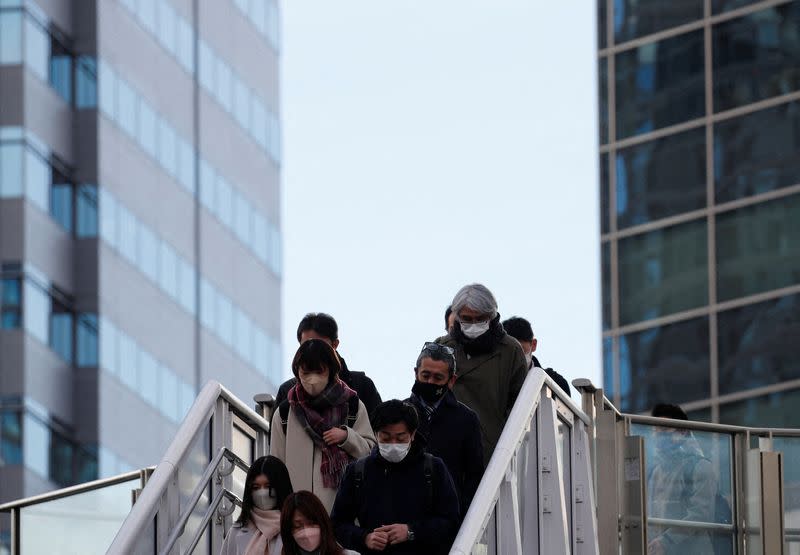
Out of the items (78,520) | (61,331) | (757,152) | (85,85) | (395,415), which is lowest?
(395,415)

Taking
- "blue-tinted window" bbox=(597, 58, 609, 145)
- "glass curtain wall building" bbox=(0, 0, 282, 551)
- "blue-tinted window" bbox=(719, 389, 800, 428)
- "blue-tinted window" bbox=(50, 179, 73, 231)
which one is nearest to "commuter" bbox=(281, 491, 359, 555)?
"blue-tinted window" bbox=(719, 389, 800, 428)

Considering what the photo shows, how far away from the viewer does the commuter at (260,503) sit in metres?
11.9

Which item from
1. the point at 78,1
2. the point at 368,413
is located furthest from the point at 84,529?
the point at 78,1

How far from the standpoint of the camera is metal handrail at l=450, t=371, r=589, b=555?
11297mm

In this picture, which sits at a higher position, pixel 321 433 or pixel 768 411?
pixel 768 411

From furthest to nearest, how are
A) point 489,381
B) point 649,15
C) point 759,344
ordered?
1. point 649,15
2. point 759,344
3. point 489,381

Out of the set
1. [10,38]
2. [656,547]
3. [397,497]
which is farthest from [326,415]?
[10,38]

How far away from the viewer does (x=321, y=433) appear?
1263cm

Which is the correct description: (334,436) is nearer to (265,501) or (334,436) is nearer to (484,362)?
(265,501)

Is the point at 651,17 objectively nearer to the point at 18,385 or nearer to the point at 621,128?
the point at 621,128

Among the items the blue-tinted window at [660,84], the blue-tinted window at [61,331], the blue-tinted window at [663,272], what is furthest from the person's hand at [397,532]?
the blue-tinted window at [61,331]

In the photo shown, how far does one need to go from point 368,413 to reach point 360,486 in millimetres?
1240

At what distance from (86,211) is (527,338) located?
50.0 m

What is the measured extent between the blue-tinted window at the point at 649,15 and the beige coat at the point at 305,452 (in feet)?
83.4
